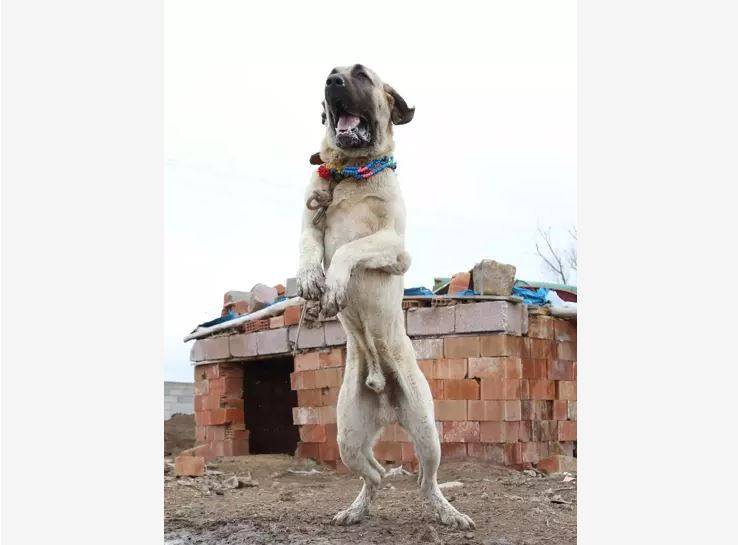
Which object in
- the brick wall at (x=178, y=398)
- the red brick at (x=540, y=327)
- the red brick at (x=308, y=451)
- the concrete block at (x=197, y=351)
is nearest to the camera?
the red brick at (x=540, y=327)

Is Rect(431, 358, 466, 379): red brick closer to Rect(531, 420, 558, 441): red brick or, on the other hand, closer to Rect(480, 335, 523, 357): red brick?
Rect(480, 335, 523, 357): red brick

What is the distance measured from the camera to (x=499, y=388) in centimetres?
779

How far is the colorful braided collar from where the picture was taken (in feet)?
15.2

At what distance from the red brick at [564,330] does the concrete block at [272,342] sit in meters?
3.06

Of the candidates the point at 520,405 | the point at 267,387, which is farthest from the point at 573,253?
the point at 520,405

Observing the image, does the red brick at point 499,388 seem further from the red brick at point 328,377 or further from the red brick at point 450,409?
the red brick at point 328,377

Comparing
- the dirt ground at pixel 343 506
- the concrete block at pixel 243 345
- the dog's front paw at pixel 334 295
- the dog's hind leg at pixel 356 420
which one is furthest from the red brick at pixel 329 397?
the dog's front paw at pixel 334 295

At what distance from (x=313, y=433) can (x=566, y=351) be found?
2935 mm

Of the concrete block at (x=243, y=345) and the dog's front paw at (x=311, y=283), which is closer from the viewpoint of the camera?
the dog's front paw at (x=311, y=283)

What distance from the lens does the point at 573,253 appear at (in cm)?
1702

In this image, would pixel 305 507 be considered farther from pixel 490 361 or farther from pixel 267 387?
pixel 267 387

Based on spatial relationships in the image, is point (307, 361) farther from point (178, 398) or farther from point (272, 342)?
point (178, 398)

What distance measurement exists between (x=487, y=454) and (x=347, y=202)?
3.98 meters

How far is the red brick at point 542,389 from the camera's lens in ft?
26.9
